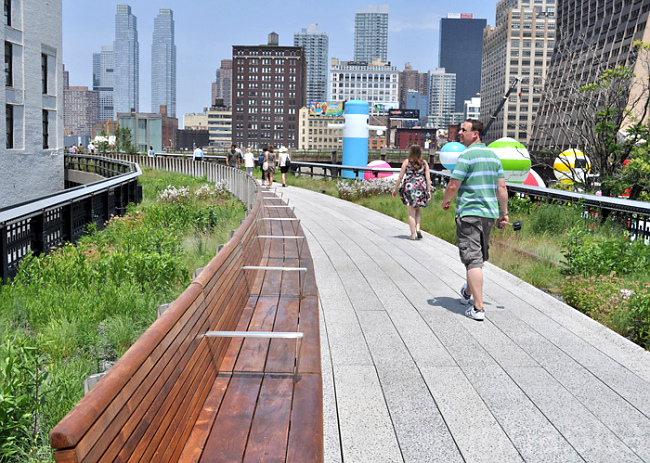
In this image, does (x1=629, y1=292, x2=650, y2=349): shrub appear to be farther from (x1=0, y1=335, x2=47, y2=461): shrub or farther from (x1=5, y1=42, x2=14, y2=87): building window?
(x1=5, y1=42, x2=14, y2=87): building window

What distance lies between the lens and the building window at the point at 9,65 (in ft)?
113

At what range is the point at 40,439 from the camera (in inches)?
154

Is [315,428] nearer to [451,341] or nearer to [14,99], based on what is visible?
[451,341]

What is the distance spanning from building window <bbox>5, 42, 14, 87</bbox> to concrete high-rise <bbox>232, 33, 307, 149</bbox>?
514 feet

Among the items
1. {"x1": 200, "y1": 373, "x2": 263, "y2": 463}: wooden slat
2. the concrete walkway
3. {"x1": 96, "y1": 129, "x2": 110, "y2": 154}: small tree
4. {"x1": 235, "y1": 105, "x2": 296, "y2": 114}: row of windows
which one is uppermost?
{"x1": 235, "y1": 105, "x2": 296, "y2": 114}: row of windows

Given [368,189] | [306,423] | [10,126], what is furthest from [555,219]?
[10,126]

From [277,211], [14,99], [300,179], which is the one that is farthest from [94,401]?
[14,99]

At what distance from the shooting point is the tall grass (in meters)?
3.82

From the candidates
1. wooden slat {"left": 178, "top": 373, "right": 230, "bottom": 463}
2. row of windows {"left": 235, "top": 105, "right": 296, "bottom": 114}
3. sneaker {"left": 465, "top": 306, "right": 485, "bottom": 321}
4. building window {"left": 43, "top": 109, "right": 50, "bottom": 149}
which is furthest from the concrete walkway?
row of windows {"left": 235, "top": 105, "right": 296, "bottom": 114}

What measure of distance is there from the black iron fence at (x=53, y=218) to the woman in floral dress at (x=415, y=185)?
5.66 metres

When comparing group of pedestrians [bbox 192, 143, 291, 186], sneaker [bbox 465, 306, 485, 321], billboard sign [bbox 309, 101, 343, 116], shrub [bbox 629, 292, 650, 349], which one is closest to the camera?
shrub [bbox 629, 292, 650, 349]

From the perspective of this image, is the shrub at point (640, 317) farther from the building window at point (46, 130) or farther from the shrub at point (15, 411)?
the building window at point (46, 130)

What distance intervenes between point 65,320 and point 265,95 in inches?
7585

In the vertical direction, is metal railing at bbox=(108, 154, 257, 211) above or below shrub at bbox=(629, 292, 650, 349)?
above
